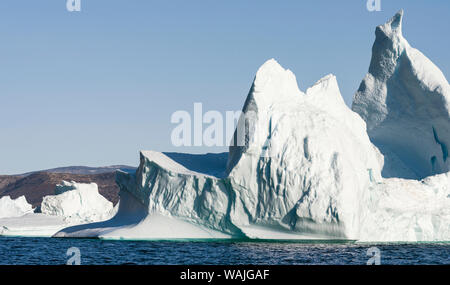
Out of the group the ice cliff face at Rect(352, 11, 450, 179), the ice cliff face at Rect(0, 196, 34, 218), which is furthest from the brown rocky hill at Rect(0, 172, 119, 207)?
the ice cliff face at Rect(352, 11, 450, 179)

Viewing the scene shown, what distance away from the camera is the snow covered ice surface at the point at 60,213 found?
122ft

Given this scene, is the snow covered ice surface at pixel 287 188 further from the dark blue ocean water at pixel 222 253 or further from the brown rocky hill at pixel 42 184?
the brown rocky hill at pixel 42 184

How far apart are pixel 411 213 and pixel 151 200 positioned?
34.7 feet

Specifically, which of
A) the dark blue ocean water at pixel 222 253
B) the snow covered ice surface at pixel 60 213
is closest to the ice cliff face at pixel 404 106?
the dark blue ocean water at pixel 222 253

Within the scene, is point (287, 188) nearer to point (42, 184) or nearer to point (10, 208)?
point (10, 208)

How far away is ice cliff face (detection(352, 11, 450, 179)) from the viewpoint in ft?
106

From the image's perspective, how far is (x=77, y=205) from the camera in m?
44.2

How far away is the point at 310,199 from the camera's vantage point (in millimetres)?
25156

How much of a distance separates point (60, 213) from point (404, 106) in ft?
72.2

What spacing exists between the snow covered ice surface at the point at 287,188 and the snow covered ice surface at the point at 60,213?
7.38m

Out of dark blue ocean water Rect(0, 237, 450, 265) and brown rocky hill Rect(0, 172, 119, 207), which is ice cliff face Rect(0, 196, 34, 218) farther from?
brown rocky hill Rect(0, 172, 119, 207)
